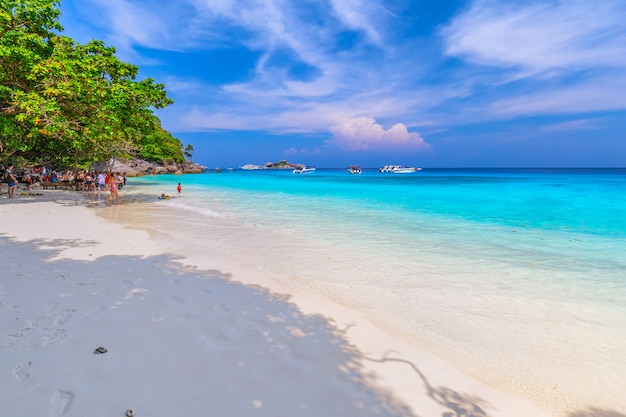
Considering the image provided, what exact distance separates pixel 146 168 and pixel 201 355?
8580 cm

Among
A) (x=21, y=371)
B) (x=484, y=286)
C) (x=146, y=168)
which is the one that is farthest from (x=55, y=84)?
(x=146, y=168)

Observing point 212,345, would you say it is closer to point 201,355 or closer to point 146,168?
point 201,355

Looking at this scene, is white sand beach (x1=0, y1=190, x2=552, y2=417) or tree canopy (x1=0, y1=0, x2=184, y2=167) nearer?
white sand beach (x1=0, y1=190, x2=552, y2=417)

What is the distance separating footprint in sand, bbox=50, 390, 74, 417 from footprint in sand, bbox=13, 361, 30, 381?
0.50 meters

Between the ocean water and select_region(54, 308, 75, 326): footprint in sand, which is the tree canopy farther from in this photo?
select_region(54, 308, 75, 326): footprint in sand

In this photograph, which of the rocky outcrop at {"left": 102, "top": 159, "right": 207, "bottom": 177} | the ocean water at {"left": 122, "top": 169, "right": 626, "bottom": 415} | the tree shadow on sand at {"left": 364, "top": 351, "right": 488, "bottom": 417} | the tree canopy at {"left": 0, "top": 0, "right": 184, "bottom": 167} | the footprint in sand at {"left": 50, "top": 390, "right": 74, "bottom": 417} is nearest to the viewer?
the footprint in sand at {"left": 50, "top": 390, "right": 74, "bottom": 417}

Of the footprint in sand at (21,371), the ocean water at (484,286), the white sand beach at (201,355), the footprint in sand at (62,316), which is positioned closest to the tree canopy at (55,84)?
the ocean water at (484,286)

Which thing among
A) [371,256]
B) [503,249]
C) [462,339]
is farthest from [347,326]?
[503,249]

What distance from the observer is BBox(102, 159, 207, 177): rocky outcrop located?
59.0 meters

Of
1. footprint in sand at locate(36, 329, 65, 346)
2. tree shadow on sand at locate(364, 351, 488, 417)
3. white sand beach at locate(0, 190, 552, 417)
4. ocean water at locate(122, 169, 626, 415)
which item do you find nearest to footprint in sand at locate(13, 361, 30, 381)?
white sand beach at locate(0, 190, 552, 417)

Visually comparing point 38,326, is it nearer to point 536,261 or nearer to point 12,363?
point 12,363

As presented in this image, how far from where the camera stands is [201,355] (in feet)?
12.9

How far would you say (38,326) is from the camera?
169 inches

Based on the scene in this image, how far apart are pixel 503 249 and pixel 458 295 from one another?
576 cm
